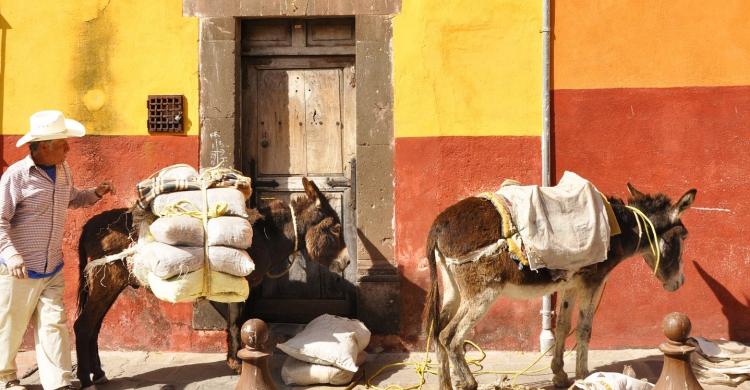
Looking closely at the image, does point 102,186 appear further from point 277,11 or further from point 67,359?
point 277,11

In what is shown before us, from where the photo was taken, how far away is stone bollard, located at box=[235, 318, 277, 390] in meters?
4.09

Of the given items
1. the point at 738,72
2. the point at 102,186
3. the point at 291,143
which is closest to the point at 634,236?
the point at 738,72

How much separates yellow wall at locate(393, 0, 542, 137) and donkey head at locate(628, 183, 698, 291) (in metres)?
1.18

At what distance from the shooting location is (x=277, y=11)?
6953 millimetres

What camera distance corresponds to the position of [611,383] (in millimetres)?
5191

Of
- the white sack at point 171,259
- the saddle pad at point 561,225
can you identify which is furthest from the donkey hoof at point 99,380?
the saddle pad at point 561,225

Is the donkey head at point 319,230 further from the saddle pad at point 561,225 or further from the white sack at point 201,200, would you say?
the saddle pad at point 561,225

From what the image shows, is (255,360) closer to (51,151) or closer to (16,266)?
(16,266)

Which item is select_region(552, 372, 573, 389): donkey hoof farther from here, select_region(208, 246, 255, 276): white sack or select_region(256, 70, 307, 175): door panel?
select_region(256, 70, 307, 175): door panel

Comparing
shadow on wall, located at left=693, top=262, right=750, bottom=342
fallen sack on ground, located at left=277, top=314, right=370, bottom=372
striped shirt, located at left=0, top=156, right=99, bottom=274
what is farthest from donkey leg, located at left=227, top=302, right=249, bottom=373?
shadow on wall, located at left=693, top=262, right=750, bottom=342

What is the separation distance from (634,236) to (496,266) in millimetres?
1202

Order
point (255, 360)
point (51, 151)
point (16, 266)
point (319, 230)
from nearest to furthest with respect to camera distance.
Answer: point (255, 360), point (16, 266), point (51, 151), point (319, 230)

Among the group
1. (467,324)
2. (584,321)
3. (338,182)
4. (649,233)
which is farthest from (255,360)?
(649,233)

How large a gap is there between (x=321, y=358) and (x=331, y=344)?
137mm
